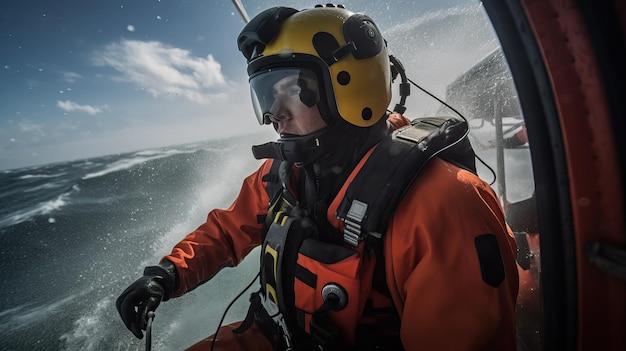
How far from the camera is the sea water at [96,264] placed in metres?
3.44

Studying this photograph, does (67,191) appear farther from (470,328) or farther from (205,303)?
(470,328)

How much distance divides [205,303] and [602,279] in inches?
182

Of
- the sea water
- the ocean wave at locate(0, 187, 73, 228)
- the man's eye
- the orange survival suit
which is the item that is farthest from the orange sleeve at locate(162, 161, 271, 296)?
the ocean wave at locate(0, 187, 73, 228)

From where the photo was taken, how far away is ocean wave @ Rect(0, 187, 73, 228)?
704cm

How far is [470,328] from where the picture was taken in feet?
3.07

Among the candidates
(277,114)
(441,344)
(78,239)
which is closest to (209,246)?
(277,114)

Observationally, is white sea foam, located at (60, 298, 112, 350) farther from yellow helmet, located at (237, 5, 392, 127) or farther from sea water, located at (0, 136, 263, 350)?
yellow helmet, located at (237, 5, 392, 127)

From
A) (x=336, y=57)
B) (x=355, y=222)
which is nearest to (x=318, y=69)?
(x=336, y=57)

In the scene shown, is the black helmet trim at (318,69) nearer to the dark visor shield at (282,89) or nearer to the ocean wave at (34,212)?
the dark visor shield at (282,89)

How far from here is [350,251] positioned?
4.11 ft

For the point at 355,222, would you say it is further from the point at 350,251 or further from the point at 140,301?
the point at 140,301

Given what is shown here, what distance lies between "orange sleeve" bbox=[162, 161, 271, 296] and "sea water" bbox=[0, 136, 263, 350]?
2243 mm

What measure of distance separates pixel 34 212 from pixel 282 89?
1020 centimetres

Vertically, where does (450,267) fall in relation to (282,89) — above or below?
below
